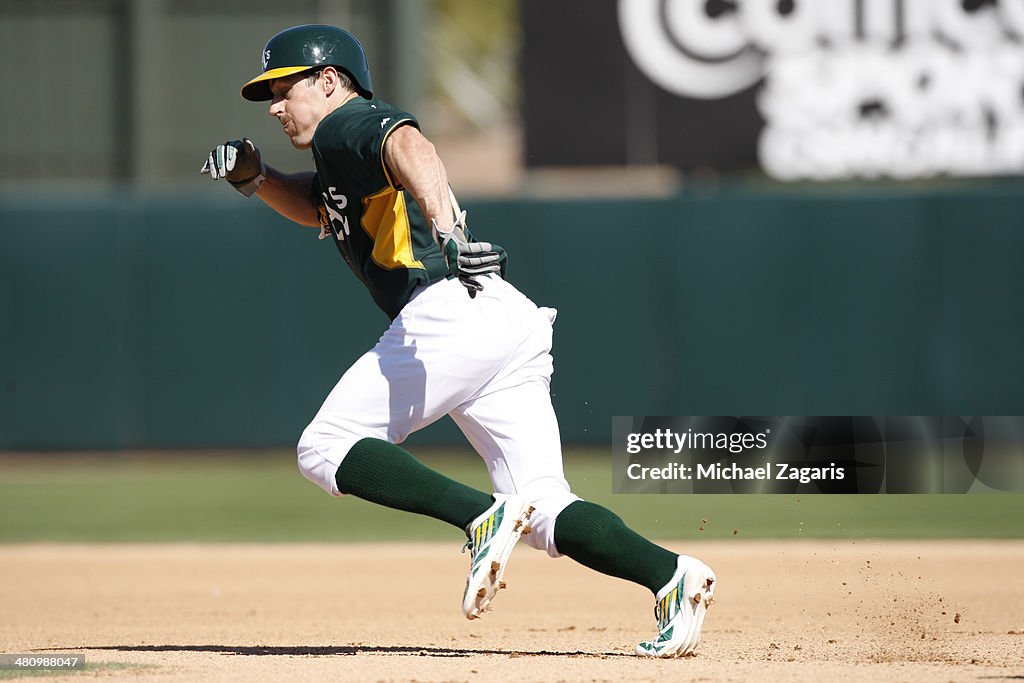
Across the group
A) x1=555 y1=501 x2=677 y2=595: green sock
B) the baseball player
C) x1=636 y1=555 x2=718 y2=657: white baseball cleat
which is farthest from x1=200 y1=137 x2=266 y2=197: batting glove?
x1=636 y1=555 x2=718 y2=657: white baseball cleat

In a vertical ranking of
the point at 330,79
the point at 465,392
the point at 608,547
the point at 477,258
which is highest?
the point at 330,79

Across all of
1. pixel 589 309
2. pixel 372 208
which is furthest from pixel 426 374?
pixel 589 309

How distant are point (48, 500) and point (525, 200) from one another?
12.0 ft

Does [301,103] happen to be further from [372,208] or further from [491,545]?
[491,545]

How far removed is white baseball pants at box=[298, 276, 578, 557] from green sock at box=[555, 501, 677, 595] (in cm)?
5

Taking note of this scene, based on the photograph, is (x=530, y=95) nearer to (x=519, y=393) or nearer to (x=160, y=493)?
(x=160, y=493)

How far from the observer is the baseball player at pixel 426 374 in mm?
3508

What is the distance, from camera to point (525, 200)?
9.98 metres

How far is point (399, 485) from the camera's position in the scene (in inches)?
140

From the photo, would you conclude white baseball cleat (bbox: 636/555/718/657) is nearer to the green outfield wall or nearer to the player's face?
the player's face

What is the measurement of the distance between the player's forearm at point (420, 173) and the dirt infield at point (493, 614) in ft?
3.63

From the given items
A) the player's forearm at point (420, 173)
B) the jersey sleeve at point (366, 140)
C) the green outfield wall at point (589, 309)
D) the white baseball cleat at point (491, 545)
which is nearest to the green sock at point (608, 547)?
the white baseball cleat at point (491, 545)

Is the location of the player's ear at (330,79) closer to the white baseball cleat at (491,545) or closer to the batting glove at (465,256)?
the batting glove at (465,256)

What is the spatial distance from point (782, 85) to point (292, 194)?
650cm
